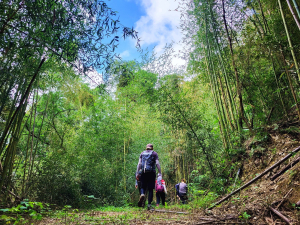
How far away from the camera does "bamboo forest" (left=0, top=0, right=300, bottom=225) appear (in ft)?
7.15

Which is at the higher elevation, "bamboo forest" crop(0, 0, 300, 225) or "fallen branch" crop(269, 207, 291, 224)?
"bamboo forest" crop(0, 0, 300, 225)

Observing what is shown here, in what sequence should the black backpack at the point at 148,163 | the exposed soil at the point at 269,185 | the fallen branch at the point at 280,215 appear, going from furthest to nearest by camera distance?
the black backpack at the point at 148,163, the exposed soil at the point at 269,185, the fallen branch at the point at 280,215

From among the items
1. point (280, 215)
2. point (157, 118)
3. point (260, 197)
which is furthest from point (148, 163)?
point (280, 215)

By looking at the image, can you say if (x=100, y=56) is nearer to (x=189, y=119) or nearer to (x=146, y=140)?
(x=189, y=119)

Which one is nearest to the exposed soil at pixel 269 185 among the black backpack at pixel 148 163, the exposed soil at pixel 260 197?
the exposed soil at pixel 260 197

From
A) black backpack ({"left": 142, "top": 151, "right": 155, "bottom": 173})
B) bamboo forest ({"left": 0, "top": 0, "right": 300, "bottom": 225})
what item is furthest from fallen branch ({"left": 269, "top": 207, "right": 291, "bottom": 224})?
black backpack ({"left": 142, "top": 151, "right": 155, "bottom": 173})

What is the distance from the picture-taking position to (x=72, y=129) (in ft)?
24.3

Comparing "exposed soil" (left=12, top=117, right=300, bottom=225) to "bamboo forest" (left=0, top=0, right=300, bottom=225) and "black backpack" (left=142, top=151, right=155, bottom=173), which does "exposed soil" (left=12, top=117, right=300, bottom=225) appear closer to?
"bamboo forest" (left=0, top=0, right=300, bottom=225)

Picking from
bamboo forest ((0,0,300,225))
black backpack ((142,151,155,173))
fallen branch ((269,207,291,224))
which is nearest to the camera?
fallen branch ((269,207,291,224))

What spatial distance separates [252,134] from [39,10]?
386 centimetres

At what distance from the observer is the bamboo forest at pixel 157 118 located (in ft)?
7.15

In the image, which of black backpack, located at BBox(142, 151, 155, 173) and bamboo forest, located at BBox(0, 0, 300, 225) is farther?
black backpack, located at BBox(142, 151, 155, 173)

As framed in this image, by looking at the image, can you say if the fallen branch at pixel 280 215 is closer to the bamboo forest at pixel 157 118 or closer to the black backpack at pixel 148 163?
the bamboo forest at pixel 157 118

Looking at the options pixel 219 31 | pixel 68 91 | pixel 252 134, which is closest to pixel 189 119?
pixel 252 134
